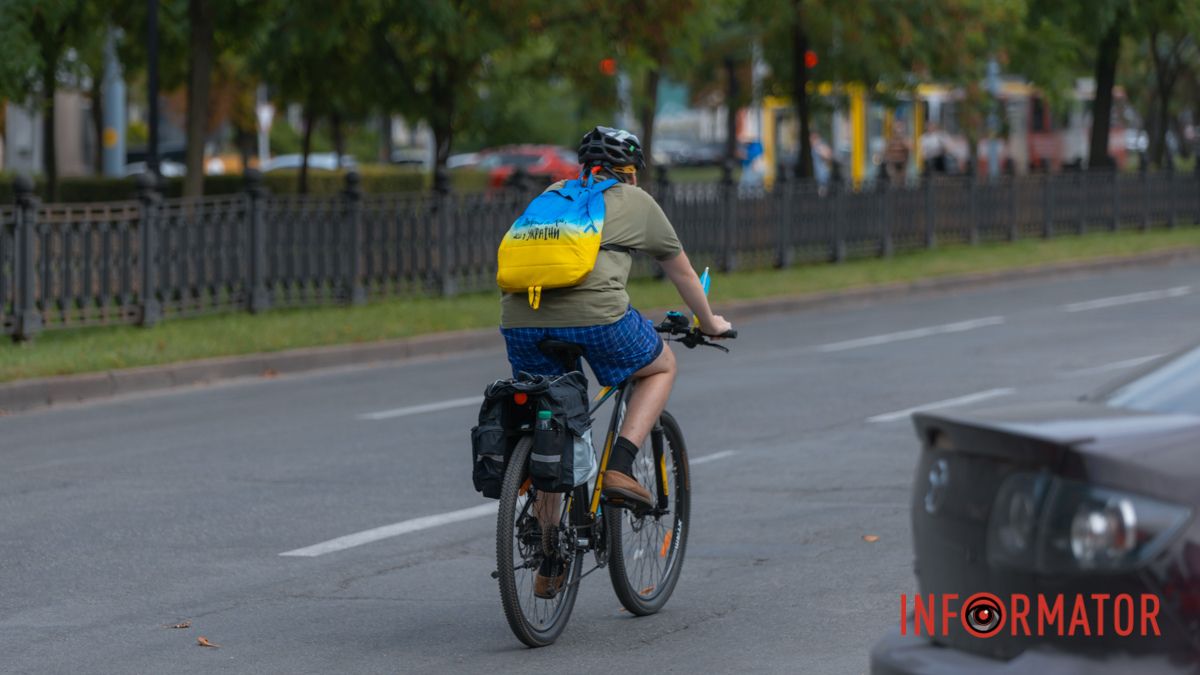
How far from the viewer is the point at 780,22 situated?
2914cm

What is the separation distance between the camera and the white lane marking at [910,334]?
680 inches

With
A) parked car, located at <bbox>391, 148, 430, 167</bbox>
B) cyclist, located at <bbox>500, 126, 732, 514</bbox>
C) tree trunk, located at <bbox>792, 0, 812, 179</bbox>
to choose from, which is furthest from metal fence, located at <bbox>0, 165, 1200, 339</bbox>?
parked car, located at <bbox>391, 148, 430, 167</bbox>

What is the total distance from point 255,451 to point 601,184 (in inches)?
209

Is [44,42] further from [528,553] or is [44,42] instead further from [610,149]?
[528,553]

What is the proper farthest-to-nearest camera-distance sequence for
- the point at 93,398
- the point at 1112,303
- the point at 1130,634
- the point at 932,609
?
the point at 1112,303 < the point at 93,398 < the point at 932,609 < the point at 1130,634

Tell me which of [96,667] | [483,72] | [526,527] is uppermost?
[483,72]

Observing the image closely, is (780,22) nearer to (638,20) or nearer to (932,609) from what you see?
(638,20)

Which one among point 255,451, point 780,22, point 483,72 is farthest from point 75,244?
point 780,22

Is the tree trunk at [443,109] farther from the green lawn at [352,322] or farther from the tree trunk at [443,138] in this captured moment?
the green lawn at [352,322]

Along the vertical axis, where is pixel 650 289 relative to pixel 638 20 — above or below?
below

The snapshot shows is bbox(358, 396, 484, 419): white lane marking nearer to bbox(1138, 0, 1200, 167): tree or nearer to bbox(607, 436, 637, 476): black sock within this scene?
bbox(607, 436, 637, 476): black sock

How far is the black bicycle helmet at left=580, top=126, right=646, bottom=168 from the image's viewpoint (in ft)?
21.6

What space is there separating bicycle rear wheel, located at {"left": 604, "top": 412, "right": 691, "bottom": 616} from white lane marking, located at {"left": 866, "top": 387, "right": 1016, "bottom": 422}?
16.4ft

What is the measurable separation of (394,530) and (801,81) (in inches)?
915
